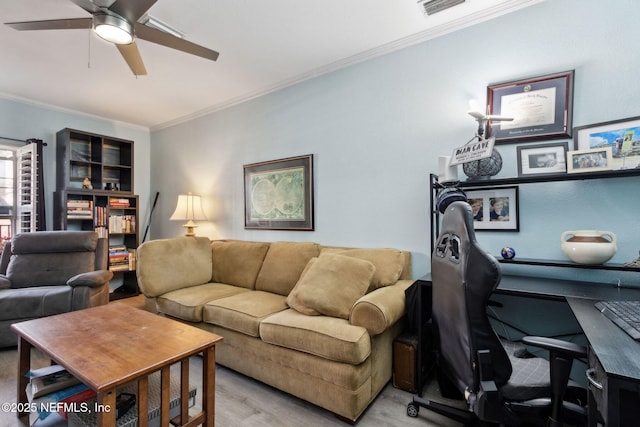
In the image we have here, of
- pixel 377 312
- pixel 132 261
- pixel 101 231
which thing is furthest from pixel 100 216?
pixel 377 312

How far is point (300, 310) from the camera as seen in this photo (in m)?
2.02

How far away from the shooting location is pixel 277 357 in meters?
1.90

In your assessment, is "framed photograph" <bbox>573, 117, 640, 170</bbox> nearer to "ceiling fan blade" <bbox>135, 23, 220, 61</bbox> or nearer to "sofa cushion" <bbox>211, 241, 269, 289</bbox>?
"ceiling fan blade" <bbox>135, 23, 220, 61</bbox>

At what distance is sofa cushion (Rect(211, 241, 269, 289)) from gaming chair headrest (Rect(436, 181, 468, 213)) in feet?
5.79

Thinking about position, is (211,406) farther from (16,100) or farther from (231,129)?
(16,100)

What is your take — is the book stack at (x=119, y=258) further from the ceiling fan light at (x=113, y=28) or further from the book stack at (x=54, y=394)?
the ceiling fan light at (x=113, y=28)

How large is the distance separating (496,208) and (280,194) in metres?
2.02

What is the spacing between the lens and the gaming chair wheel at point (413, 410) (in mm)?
1689

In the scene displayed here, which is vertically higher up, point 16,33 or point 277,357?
point 16,33

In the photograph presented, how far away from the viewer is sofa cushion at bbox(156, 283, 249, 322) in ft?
7.72

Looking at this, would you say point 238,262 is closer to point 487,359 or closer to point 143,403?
point 143,403

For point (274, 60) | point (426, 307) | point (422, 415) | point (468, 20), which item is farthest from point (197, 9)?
point (422, 415)

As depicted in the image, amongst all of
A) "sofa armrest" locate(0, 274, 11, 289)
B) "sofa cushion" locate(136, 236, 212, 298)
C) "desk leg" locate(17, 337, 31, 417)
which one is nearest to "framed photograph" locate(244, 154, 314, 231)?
"sofa cushion" locate(136, 236, 212, 298)

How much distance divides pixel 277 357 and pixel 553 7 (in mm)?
2834
